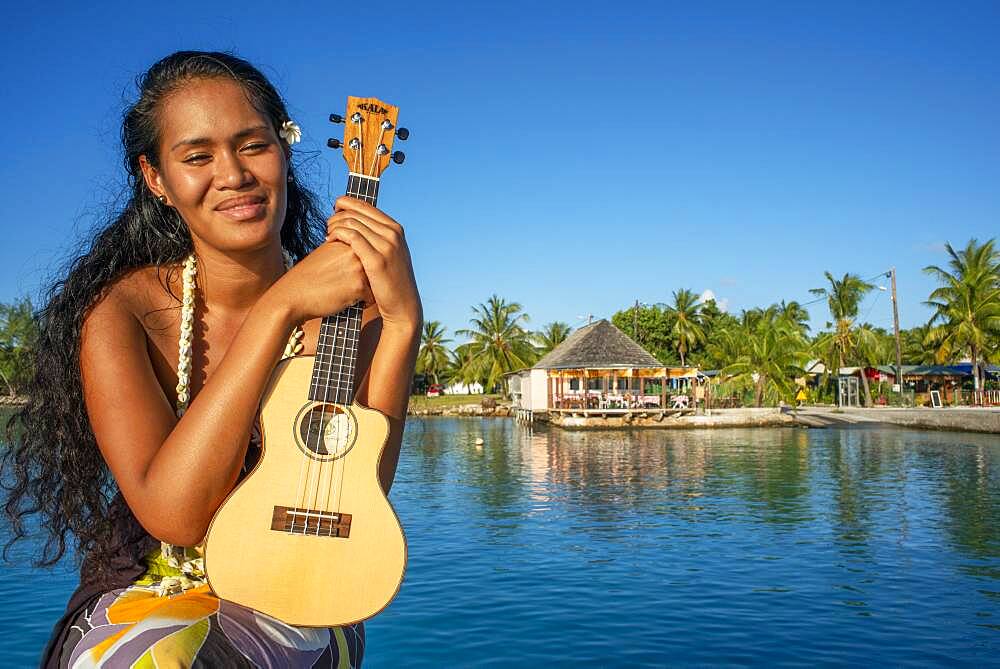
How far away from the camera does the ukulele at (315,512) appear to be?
4.72ft

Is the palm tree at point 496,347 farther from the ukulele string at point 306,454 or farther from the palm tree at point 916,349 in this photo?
the ukulele string at point 306,454

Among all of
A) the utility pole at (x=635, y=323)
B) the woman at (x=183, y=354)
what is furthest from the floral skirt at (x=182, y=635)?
the utility pole at (x=635, y=323)

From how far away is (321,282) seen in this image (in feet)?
5.02

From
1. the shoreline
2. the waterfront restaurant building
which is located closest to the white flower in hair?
the shoreline

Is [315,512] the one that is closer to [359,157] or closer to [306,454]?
[306,454]

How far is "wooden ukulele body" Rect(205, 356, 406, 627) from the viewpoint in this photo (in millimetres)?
1438

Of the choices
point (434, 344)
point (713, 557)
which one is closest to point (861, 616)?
point (713, 557)

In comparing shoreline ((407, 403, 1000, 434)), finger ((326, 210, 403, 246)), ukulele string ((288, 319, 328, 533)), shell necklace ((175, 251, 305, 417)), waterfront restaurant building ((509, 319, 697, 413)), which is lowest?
shoreline ((407, 403, 1000, 434))

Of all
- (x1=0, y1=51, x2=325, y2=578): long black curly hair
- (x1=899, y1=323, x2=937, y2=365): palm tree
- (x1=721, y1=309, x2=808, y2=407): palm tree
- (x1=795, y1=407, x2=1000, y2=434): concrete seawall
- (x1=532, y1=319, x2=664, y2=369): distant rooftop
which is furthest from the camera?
(x1=899, y1=323, x2=937, y2=365): palm tree

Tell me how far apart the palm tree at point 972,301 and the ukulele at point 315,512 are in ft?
152

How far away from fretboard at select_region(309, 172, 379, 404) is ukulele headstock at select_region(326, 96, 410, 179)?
0.32 meters

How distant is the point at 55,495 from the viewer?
1808 millimetres

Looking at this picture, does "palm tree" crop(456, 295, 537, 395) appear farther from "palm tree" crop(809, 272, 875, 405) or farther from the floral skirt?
the floral skirt

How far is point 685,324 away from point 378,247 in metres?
65.3
